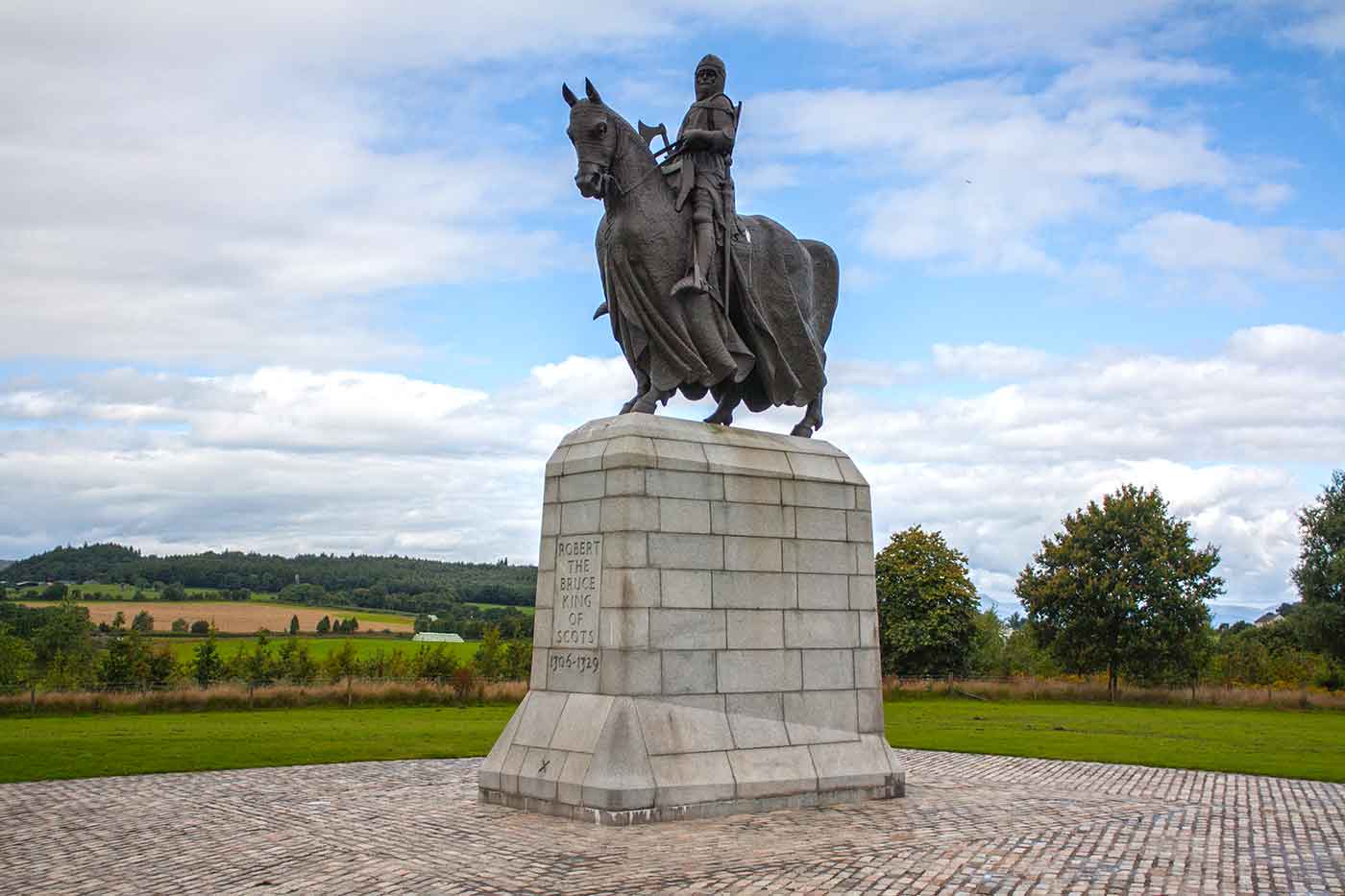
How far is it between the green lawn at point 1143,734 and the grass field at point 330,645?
3130cm

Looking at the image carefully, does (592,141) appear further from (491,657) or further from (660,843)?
(491,657)

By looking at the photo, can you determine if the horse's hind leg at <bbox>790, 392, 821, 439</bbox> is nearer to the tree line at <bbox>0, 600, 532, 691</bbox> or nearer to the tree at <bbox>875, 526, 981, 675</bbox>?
the tree line at <bbox>0, 600, 532, 691</bbox>

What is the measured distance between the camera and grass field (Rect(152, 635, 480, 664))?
59075 millimetres

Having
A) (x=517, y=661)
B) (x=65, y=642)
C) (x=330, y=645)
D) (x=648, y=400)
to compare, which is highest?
(x=648, y=400)

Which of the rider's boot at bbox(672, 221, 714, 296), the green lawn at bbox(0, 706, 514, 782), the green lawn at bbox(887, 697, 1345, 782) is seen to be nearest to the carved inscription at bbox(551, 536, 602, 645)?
the rider's boot at bbox(672, 221, 714, 296)

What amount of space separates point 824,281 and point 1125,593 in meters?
33.6

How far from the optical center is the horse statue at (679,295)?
14.4m

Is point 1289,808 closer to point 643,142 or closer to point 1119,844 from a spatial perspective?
point 1119,844

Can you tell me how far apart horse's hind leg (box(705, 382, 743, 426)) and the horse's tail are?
195cm

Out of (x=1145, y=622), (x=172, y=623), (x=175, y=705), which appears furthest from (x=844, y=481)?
(x=172, y=623)

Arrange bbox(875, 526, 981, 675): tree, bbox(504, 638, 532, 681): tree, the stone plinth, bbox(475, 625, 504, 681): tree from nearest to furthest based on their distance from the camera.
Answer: the stone plinth → bbox(475, 625, 504, 681): tree → bbox(504, 638, 532, 681): tree → bbox(875, 526, 981, 675): tree

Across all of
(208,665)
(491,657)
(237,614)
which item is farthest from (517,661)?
(237,614)

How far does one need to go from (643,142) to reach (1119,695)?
3376 centimetres

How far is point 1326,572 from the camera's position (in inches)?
1768
